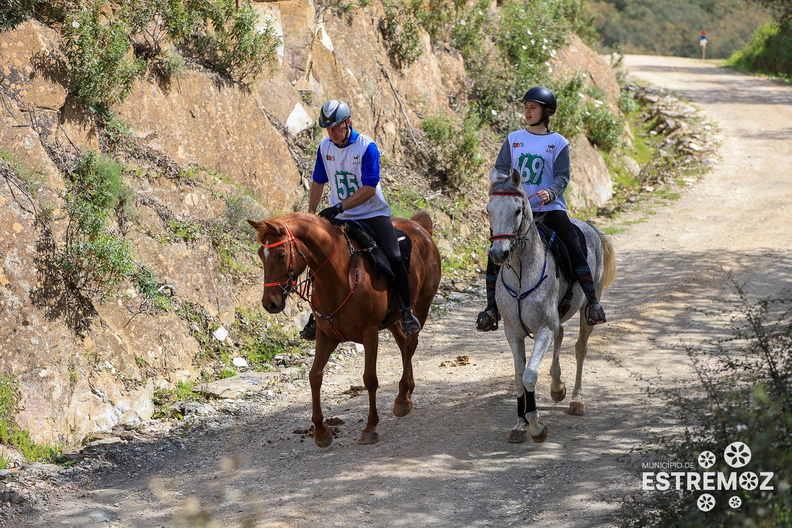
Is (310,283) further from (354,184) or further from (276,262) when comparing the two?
(354,184)

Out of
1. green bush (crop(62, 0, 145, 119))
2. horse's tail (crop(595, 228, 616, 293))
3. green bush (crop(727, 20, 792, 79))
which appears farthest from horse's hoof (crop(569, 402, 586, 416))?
green bush (crop(727, 20, 792, 79))

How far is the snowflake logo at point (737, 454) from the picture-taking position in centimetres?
439

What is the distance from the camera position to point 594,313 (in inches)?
297

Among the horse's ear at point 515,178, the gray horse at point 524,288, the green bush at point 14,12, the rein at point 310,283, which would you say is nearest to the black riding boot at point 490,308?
the gray horse at point 524,288

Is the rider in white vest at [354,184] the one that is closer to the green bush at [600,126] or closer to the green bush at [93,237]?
the green bush at [93,237]

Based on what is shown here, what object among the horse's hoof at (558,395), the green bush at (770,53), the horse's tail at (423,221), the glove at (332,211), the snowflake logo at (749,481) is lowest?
the horse's hoof at (558,395)

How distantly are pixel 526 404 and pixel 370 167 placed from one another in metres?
2.58

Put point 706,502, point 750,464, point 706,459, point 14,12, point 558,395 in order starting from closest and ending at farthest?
1. point 750,464
2. point 706,502
3. point 706,459
4. point 558,395
5. point 14,12

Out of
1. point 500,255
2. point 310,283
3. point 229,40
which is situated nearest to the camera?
point 500,255

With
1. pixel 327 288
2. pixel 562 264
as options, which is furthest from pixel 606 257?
pixel 327 288

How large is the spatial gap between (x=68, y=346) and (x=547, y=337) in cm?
473

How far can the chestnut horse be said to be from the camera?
6223mm

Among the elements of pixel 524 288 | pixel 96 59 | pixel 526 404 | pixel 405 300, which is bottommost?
pixel 526 404

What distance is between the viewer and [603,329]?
1034 centimetres
